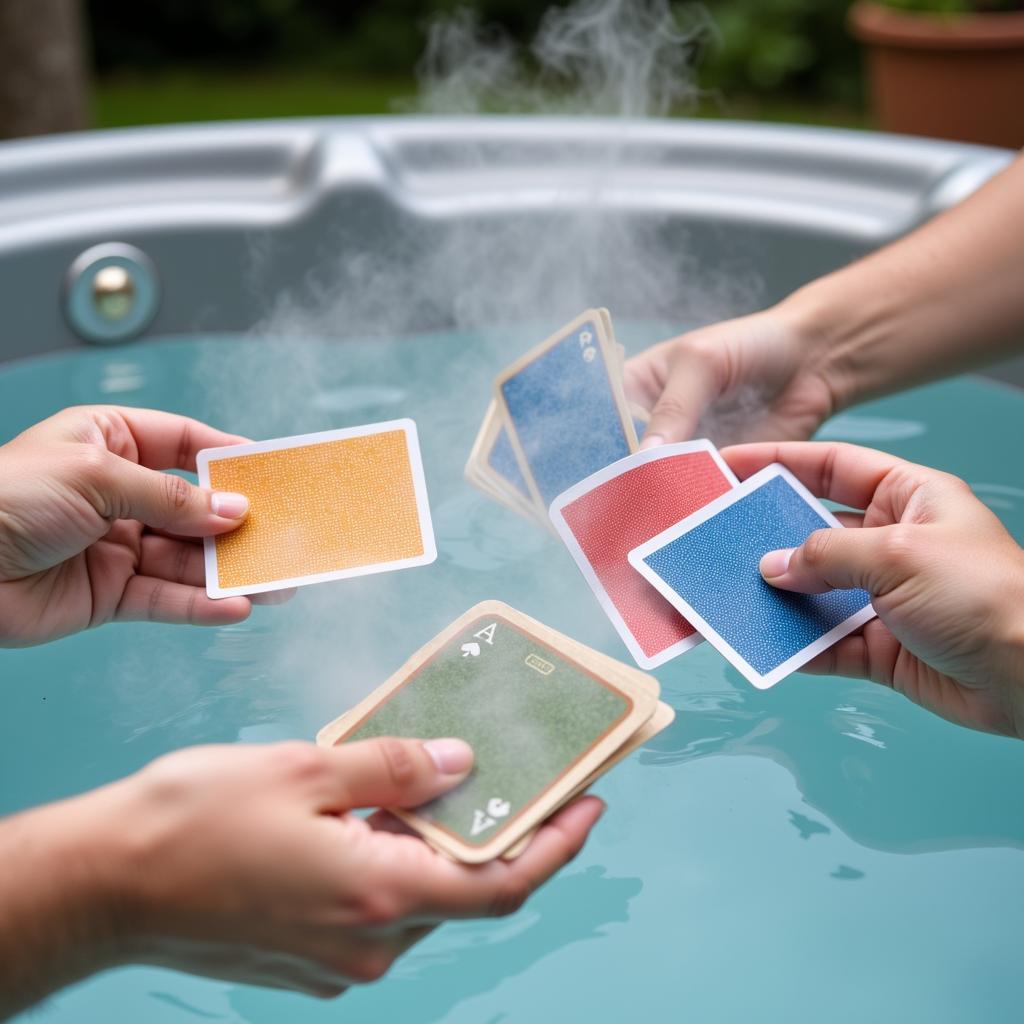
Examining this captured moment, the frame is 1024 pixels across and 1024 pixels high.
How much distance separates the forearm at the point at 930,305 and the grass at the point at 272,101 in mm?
3880

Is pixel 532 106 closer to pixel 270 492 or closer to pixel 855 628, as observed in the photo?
pixel 270 492

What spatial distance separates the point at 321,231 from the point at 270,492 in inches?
40.0

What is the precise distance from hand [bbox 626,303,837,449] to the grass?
3.98 meters

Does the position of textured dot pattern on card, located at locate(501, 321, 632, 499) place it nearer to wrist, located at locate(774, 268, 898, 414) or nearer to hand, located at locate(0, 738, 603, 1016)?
wrist, located at locate(774, 268, 898, 414)

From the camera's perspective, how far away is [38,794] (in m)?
1.46

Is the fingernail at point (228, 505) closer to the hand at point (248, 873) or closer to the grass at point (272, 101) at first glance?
the hand at point (248, 873)

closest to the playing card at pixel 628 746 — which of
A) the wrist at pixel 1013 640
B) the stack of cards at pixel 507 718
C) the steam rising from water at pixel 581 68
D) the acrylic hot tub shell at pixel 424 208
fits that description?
the stack of cards at pixel 507 718

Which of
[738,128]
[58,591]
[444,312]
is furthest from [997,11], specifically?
[58,591]

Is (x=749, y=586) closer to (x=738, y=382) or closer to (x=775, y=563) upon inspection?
(x=775, y=563)

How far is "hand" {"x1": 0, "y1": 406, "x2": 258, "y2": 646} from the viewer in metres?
1.33

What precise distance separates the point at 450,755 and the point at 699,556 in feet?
1.58

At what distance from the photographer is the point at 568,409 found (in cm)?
169

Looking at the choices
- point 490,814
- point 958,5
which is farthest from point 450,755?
point 958,5

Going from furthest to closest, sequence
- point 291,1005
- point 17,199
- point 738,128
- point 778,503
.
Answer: point 738,128, point 17,199, point 778,503, point 291,1005
